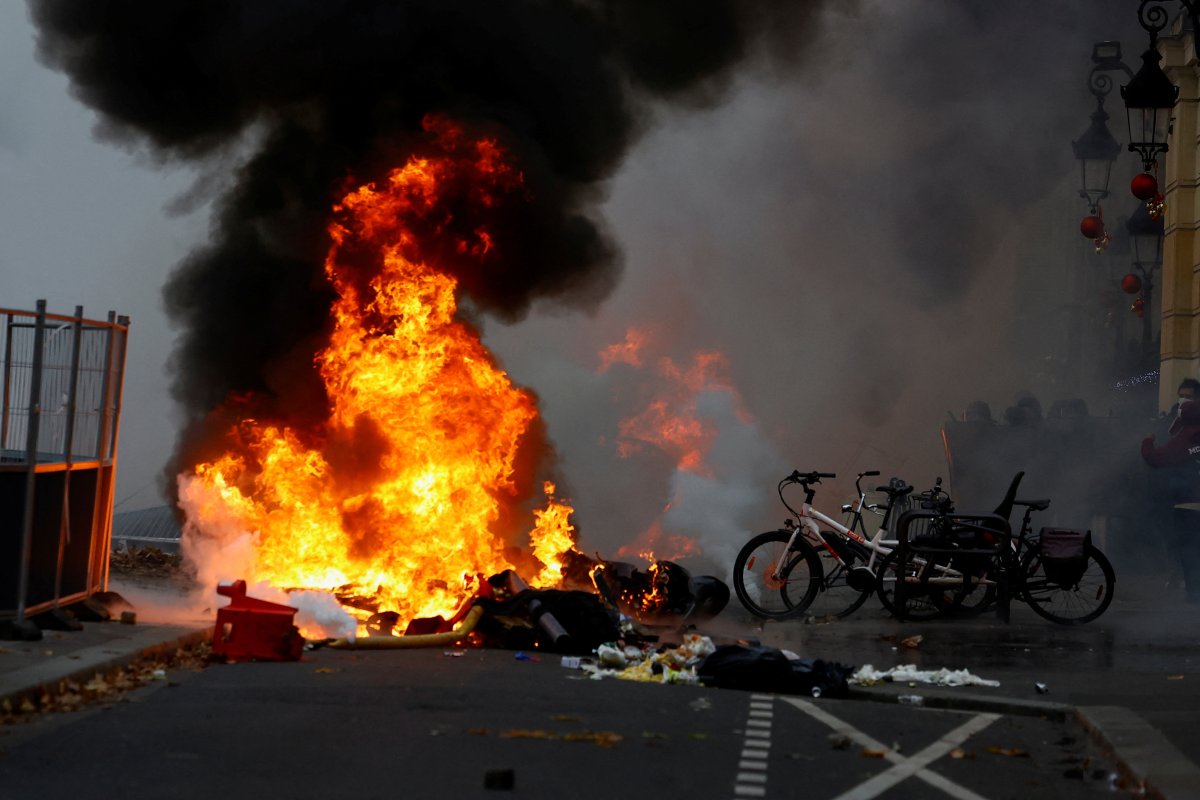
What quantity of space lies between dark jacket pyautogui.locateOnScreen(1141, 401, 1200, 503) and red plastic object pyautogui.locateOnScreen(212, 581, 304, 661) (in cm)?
913

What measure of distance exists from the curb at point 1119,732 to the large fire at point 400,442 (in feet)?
14.8

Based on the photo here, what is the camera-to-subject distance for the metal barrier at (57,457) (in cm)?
1038

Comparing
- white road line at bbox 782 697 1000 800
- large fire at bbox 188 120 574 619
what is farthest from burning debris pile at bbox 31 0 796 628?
white road line at bbox 782 697 1000 800

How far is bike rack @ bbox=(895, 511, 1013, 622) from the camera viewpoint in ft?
43.5

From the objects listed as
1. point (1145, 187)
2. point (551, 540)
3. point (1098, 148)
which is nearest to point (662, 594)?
point (551, 540)

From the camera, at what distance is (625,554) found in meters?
20.4

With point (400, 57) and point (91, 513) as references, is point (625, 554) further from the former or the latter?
point (91, 513)

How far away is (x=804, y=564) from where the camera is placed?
44.0 ft

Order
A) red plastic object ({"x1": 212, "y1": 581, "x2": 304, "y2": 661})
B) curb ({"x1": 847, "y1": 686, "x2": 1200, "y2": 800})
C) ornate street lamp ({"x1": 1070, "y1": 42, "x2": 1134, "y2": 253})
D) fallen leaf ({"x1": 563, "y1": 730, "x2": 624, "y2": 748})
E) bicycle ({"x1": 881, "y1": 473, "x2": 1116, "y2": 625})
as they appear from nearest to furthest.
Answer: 1. curb ({"x1": 847, "y1": 686, "x2": 1200, "y2": 800})
2. fallen leaf ({"x1": 563, "y1": 730, "x2": 624, "y2": 748})
3. red plastic object ({"x1": 212, "y1": 581, "x2": 304, "y2": 661})
4. bicycle ({"x1": 881, "y1": 473, "x2": 1116, "y2": 625})
5. ornate street lamp ({"x1": 1070, "y1": 42, "x2": 1134, "y2": 253})

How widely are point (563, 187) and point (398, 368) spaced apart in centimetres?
300

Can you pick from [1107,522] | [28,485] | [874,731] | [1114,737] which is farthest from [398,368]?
[1107,522]

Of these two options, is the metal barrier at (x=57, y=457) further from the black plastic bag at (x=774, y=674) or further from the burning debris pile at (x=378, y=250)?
the black plastic bag at (x=774, y=674)

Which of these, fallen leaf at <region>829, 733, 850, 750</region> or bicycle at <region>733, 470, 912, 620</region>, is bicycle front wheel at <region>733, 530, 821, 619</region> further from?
fallen leaf at <region>829, 733, 850, 750</region>

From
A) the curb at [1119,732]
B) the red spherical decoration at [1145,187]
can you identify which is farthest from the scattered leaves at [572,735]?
the red spherical decoration at [1145,187]
